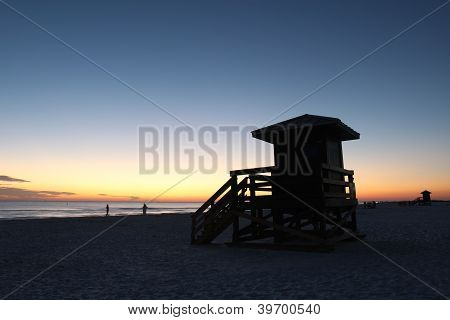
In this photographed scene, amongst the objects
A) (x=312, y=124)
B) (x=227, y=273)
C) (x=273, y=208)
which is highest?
(x=312, y=124)

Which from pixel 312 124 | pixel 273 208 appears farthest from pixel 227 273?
pixel 312 124

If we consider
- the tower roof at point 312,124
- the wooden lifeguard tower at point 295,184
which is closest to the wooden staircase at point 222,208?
the wooden lifeguard tower at point 295,184

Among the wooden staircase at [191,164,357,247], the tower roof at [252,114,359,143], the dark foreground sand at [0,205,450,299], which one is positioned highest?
the tower roof at [252,114,359,143]

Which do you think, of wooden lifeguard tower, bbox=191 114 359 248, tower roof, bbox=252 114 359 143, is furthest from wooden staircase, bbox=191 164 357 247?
tower roof, bbox=252 114 359 143

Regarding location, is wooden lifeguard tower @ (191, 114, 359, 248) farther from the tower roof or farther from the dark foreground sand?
the dark foreground sand

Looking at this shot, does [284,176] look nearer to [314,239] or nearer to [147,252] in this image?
[314,239]

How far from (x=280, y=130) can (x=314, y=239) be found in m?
4.21

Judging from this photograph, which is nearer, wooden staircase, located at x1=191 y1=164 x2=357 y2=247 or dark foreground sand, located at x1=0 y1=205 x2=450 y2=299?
dark foreground sand, located at x1=0 y1=205 x2=450 y2=299

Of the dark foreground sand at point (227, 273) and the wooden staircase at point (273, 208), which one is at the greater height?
the wooden staircase at point (273, 208)

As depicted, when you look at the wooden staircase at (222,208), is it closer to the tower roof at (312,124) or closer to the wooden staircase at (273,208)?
the wooden staircase at (273,208)

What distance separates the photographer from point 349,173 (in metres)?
14.7

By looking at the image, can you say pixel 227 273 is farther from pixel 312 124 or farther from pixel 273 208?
pixel 312 124
